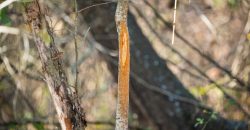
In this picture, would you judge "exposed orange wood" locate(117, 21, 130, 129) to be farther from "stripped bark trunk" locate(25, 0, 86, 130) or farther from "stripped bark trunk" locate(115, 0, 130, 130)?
"stripped bark trunk" locate(25, 0, 86, 130)

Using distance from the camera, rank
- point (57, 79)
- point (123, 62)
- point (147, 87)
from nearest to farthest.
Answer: point (123, 62) < point (57, 79) < point (147, 87)

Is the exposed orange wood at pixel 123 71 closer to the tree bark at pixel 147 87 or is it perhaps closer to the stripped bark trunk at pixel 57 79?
the stripped bark trunk at pixel 57 79

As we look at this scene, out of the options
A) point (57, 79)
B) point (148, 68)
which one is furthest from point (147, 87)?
point (57, 79)

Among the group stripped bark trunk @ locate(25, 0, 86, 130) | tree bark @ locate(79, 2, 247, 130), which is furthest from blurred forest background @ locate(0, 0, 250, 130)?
stripped bark trunk @ locate(25, 0, 86, 130)

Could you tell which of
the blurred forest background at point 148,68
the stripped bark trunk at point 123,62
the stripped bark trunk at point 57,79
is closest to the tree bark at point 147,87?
the blurred forest background at point 148,68

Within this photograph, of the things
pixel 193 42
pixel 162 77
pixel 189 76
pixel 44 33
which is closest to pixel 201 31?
pixel 193 42

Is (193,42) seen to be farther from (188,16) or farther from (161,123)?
(161,123)

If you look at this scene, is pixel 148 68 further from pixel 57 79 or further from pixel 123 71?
pixel 123 71
